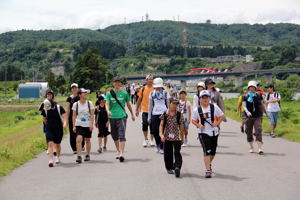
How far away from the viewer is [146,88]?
530 inches

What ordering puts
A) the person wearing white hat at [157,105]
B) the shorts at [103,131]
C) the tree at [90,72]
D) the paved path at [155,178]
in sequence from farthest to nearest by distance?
the tree at [90,72] < the shorts at [103,131] < the person wearing white hat at [157,105] < the paved path at [155,178]

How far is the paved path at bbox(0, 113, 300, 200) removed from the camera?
7.23 metres

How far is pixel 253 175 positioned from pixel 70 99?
5.40m

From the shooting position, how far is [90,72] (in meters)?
80.2

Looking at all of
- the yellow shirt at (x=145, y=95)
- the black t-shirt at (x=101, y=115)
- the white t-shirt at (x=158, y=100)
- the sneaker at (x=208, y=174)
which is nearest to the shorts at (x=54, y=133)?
the black t-shirt at (x=101, y=115)

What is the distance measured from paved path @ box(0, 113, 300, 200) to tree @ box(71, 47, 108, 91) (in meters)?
67.6

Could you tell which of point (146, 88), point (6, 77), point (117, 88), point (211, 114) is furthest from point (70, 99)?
point (6, 77)

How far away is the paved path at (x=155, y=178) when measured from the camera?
723cm

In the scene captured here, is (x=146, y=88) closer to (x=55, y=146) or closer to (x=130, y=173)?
(x=55, y=146)

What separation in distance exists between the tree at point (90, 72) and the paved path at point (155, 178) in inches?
2660

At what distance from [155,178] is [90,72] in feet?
238

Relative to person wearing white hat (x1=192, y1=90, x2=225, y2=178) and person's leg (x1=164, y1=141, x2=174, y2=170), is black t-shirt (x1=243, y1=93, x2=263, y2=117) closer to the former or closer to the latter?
person wearing white hat (x1=192, y1=90, x2=225, y2=178)

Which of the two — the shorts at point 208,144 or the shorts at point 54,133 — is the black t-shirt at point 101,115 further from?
the shorts at point 208,144

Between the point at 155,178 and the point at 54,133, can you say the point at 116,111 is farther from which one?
the point at 155,178
